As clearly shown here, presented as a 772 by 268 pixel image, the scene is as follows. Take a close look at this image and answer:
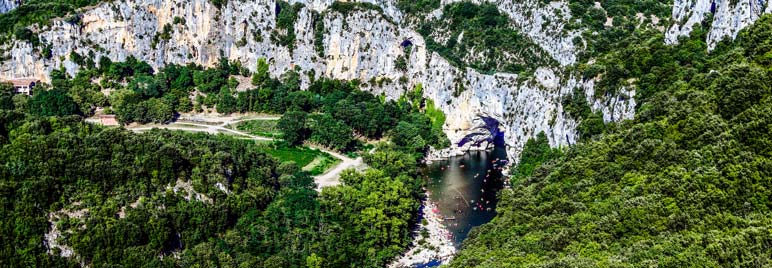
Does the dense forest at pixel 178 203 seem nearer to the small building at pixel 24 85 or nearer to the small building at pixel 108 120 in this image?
the small building at pixel 108 120

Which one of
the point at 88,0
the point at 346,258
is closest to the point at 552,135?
the point at 346,258

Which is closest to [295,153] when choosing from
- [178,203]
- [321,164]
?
[321,164]

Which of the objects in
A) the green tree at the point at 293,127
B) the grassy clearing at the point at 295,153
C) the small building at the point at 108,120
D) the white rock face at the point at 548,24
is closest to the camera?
the grassy clearing at the point at 295,153

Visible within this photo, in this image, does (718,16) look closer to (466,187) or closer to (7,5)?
(466,187)

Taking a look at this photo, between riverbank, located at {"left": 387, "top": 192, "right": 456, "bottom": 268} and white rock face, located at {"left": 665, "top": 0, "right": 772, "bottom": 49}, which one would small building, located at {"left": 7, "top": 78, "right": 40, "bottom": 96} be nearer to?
riverbank, located at {"left": 387, "top": 192, "right": 456, "bottom": 268}

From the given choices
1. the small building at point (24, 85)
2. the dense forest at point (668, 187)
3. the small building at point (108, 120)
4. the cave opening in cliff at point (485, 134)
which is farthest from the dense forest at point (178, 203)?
the small building at point (24, 85)

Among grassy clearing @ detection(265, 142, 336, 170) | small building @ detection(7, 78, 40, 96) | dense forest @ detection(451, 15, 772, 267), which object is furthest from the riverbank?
small building @ detection(7, 78, 40, 96)
